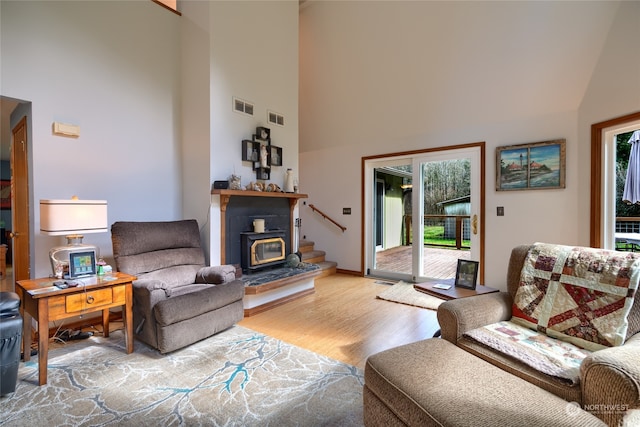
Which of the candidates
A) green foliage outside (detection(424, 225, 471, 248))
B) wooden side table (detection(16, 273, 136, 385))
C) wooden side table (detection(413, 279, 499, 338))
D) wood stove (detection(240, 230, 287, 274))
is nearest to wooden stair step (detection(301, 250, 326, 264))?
wood stove (detection(240, 230, 287, 274))

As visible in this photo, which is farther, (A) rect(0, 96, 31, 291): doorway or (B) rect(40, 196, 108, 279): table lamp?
(A) rect(0, 96, 31, 291): doorway

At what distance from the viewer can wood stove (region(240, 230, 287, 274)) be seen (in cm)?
376

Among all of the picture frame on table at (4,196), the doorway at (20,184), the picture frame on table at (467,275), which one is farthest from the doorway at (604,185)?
the picture frame on table at (4,196)

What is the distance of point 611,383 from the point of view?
112cm

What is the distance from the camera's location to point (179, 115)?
3.82 metres

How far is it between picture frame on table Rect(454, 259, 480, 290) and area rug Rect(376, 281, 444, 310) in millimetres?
1069

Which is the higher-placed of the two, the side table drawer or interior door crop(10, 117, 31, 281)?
interior door crop(10, 117, 31, 281)

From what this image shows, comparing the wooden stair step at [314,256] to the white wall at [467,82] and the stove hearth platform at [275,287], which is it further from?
the stove hearth platform at [275,287]

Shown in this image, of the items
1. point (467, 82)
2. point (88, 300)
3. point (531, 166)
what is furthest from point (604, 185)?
point (88, 300)

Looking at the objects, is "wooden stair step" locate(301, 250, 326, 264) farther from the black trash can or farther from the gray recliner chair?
the black trash can

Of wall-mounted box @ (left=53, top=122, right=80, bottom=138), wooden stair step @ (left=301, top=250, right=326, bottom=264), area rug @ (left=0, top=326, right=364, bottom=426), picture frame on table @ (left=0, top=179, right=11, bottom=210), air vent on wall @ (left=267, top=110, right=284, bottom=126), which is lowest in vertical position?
area rug @ (left=0, top=326, right=364, bottom=426)

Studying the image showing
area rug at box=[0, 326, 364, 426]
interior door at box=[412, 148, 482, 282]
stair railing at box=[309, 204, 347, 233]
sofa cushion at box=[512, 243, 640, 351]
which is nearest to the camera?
sofa cushion at box=[512, 243, 640, 351]

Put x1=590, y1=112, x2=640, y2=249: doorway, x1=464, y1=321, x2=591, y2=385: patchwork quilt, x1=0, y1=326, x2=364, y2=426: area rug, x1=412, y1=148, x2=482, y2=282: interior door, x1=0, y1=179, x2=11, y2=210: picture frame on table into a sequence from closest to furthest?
x1=464, y1=321, x2=591, y2=385: patchwork quilt → x1=0, y1=326, x2=364, y2=426: area rug → x1=590, y1=112, x2=640, y2=249: doorway → x1=412, y1=148, x2=482, y2=282: interior door → x1=0, y1=179, x2=11, y2=210: picture frame on table

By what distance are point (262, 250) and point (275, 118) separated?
1.90 metres
